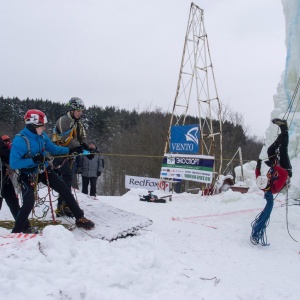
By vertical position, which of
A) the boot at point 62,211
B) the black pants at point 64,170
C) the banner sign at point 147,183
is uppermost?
the black pants at point 64,170

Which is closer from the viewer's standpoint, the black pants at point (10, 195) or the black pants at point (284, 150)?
the black pants at point (10, 195)

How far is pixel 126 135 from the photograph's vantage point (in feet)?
105

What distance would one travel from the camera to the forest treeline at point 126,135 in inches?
1184

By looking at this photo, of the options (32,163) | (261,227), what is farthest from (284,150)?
(32,163)

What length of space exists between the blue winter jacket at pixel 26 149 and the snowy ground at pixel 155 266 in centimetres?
96

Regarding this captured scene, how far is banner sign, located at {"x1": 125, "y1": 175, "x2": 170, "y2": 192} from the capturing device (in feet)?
39.3

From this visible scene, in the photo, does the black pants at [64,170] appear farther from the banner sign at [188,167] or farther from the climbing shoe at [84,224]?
the banner sign at [188,167]

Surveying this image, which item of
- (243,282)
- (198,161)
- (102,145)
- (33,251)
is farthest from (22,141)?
(102,145)

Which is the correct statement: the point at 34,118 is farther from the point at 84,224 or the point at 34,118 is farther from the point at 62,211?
the point at 62,211

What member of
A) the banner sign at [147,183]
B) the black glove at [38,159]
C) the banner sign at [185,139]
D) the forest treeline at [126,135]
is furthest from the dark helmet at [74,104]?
the forest treeline at [126,135]

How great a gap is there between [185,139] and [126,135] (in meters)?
20.2

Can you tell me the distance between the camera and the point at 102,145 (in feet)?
122

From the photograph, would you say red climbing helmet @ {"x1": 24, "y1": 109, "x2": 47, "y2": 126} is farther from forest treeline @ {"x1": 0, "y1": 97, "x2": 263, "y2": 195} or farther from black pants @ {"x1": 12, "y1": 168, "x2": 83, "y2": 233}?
forest treeline @ {"x1": 0, "y1": 97, "x2": 263, "y2": 195}

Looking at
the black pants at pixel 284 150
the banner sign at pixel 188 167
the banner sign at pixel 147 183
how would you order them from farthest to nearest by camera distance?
1. the banner sign at pixel 147 183
2. the banner sign at pixel 188 167
3. the black pants at pixel 284 150
